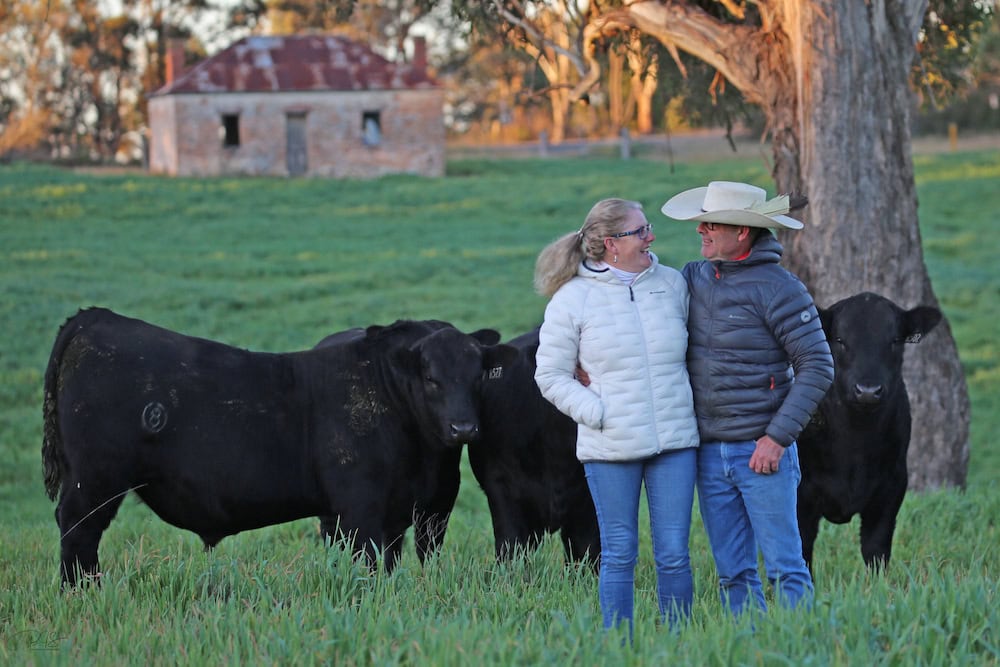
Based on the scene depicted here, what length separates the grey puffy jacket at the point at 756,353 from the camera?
5785 mm

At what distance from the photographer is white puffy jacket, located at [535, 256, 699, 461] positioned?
5871mm

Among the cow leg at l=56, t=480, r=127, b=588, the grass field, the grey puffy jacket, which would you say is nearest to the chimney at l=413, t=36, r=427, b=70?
the grass field

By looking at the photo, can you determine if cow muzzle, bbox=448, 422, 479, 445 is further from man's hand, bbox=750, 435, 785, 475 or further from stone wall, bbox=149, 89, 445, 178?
stone wall, bbox=149, 89, 445, 178

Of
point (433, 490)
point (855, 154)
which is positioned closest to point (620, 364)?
point (433, 490)

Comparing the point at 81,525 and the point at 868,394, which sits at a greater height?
the point at 868,394

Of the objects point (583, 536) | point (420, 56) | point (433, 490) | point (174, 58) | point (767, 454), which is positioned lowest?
point (583, 536)

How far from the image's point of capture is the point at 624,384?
5.89 meters

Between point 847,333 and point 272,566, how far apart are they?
3329 mm

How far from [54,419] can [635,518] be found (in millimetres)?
3306

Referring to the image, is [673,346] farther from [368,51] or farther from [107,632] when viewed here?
[368,51]

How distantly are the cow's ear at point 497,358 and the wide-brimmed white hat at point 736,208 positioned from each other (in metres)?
1.48

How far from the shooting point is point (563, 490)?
25.8ft

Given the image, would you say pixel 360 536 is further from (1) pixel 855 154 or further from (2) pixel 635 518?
(1) pixel 855 154

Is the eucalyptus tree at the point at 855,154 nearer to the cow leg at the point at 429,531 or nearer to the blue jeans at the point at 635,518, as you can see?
the cow leg at the point at 429,531
